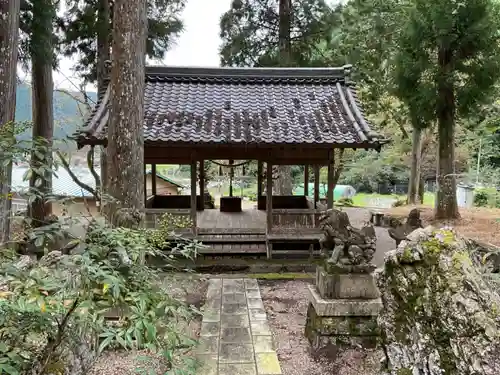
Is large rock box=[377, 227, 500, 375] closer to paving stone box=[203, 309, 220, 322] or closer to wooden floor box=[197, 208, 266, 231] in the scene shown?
paving stone box=[203, 309, 220, 322]

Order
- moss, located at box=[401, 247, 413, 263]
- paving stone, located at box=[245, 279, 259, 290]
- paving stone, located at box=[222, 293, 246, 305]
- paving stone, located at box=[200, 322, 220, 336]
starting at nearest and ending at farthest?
1. moss, located at box=[401, 247, 413, 263]
2. paving stone, located at box=[200, 322, 220, 336]
3. paving stone, located at box=[222, 293, 246, 305]
4. paving stone, located at box=[245, 279, 259, 290]

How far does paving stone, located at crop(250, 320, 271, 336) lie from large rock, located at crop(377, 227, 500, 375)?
1.81 m

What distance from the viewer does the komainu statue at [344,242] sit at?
393 centimetres

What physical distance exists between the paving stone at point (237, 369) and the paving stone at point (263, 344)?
0.28 metres

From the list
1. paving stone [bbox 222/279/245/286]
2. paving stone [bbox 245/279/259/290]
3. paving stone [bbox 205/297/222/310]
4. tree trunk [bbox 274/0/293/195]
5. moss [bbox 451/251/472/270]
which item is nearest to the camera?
Result: moss [bbox 451/251/472/270]

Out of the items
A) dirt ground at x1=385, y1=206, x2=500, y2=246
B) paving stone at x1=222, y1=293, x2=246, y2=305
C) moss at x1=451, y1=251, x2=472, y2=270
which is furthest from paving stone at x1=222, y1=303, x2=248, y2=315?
dirt ground at x1=385, y1=206, x2=500, y2=246

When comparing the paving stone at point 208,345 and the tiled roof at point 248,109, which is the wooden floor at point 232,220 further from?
the paving stone at point 208,345

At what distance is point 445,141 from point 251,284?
22.9 feet

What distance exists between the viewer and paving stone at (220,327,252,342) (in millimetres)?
3875

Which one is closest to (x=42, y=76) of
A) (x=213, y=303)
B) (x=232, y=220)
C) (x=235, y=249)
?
(x=232, y=220)

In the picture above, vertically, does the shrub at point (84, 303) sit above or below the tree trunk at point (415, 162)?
below

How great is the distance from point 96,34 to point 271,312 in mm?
8748

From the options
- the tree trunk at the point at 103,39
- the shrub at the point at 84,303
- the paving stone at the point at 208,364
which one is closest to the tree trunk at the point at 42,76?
the shrub at the point at 84,303

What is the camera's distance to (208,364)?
337 centimetres
